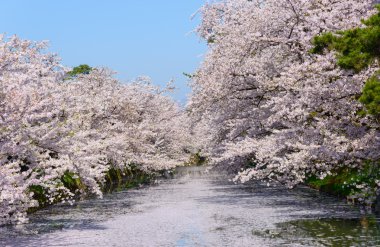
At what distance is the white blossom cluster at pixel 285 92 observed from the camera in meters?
22.0

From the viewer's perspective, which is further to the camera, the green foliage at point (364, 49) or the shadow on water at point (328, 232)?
the shadow on water at point (328, 232)

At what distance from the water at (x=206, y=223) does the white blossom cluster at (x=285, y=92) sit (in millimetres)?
1710

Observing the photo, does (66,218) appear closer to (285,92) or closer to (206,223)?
(206,223)

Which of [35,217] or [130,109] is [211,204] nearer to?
[35,217]

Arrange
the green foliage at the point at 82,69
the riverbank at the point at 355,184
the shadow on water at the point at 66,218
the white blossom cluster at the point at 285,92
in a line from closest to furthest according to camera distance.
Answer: the shadow on water at the point at 66,218, the white blossom cluster at the point at 285,92, the riverbank at the point at 355,184, the green foliage at the point at 82,69

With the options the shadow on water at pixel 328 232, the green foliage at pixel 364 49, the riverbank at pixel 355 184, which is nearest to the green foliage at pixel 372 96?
the green foliage at pixel 364 49

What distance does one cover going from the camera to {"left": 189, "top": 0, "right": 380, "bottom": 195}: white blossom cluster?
21984 mm

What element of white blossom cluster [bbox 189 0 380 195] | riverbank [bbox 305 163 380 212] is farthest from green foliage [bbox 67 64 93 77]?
riverbank [bbox 305 163 380 212]

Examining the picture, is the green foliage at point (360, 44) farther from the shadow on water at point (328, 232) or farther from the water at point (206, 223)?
the water at point (206, 223)

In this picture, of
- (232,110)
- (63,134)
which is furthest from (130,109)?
(63,134)

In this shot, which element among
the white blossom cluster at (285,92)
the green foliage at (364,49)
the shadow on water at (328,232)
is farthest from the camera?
the white blossom cluster at (285,92)

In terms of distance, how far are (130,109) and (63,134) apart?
1357 inches

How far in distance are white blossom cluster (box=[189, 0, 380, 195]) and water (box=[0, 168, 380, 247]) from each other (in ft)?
5.61

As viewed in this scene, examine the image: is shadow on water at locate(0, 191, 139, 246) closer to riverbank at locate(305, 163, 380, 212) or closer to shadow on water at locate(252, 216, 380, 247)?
shadow on water at locate(252, 216, 380, 247)
